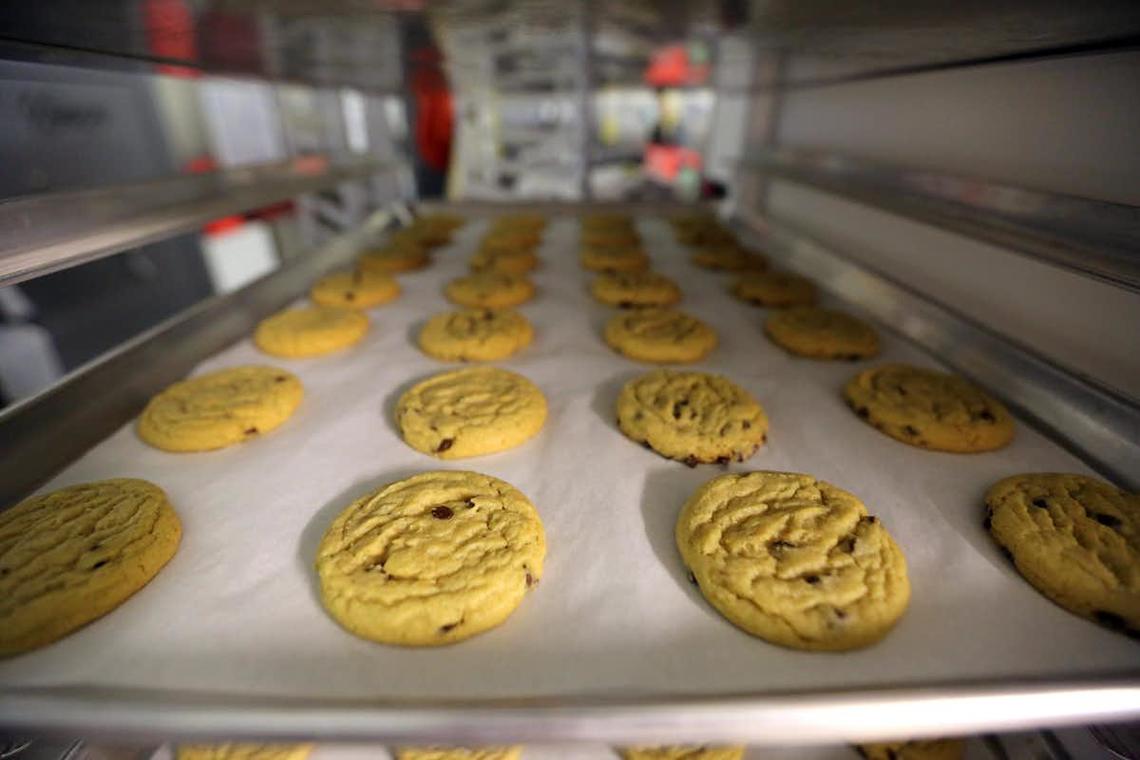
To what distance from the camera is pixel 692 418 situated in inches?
42.7

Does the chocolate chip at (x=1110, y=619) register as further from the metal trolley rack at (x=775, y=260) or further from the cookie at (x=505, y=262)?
the cookie at (x=505, y=262)

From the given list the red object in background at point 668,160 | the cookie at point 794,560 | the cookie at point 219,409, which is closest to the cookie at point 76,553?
the cookie at point 219,409

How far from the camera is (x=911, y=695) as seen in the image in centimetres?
53

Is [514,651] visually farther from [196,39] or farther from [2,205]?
[196,39]

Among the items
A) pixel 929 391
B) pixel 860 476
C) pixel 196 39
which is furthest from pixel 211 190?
pixel 929 391

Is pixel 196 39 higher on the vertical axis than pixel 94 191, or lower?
higher

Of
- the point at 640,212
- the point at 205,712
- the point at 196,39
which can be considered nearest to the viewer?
the point at 205,712

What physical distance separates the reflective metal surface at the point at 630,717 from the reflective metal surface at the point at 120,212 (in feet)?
2.31

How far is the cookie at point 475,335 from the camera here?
1391mm

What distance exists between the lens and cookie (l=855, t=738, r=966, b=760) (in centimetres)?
87

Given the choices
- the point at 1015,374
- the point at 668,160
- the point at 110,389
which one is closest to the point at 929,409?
the point at 1015,374

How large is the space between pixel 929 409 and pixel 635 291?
89 cm

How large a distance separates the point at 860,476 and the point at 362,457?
0.97m

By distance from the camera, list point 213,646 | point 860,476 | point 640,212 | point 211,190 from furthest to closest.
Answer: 1. point 640,212
2. point 211,190
3. point 860,476
4. point 213,646
